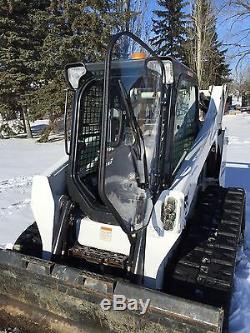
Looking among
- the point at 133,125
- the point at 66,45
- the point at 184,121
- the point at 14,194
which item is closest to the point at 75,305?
the point at 133,125

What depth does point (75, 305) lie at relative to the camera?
2770mm

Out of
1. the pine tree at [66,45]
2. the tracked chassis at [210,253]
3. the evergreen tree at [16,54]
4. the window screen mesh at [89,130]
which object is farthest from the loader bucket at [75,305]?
the evergreen tree at [16,54]

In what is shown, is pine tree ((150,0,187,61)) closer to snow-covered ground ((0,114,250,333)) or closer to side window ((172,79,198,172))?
snow-covered ground ((0,114,250,333))

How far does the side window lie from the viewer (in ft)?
11.1

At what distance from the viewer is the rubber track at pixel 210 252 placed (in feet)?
8.71

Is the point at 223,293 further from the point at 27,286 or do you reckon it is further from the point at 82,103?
the point at 82,103

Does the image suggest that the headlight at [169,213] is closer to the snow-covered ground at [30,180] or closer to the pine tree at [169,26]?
the snow-covered ground at [30,180]

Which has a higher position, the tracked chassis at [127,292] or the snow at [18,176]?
the tracked chassis at [127,292]

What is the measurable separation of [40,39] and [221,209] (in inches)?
685

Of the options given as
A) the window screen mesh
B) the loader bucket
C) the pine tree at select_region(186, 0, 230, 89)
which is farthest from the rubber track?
the pine tree at select_region(186, 0, 230, 89)

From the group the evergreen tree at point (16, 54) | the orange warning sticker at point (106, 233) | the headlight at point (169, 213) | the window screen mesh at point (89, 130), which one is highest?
the evergreen tree at point (16, 54)

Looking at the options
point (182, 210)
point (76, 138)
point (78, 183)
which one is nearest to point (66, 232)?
point (78, 183)

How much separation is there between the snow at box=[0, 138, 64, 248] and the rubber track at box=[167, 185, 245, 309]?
2.19 m

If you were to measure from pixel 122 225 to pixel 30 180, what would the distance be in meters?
6.61
